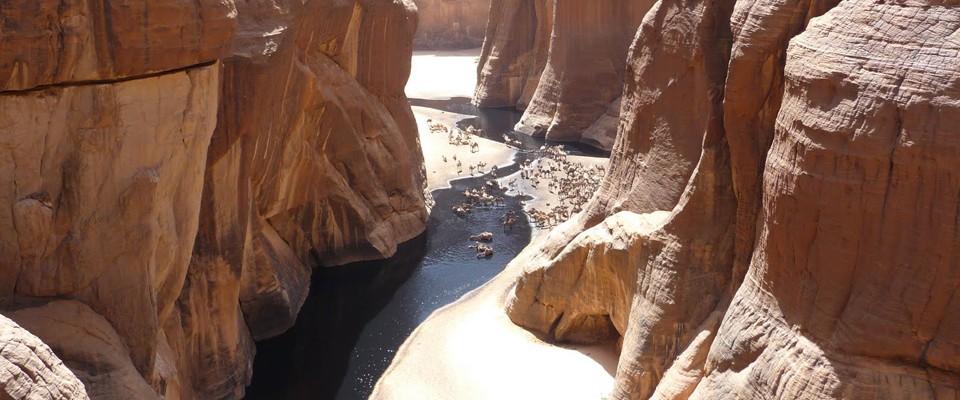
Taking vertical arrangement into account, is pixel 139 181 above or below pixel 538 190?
above

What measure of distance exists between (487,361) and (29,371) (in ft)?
28.6

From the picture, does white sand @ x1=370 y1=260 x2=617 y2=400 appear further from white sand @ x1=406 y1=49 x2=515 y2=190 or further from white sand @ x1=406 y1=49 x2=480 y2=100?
white sand @ x1=406 y1=49 x2=480 y2=100

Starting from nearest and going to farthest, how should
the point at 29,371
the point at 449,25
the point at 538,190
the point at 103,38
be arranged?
the point at 29,371 < the point at 103,38 < the point at 538,190 < the point at 449,25

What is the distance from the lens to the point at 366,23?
2100 centimetres

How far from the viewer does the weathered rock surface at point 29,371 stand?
22.2 feet

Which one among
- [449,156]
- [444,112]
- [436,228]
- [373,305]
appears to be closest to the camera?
[373,305]

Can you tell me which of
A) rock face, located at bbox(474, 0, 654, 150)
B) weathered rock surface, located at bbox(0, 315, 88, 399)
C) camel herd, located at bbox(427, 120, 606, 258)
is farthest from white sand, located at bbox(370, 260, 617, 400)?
rock face, located at bbox(474, 0, 654, 150)

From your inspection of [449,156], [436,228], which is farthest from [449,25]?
[436,228]

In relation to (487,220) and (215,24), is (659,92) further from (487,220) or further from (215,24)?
(487,220)

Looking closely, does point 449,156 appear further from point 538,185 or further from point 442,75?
point 442,75

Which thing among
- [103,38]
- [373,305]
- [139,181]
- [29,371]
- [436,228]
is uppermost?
[103,38]

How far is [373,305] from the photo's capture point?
18.5m

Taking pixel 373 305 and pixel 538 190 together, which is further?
pixel 538 190

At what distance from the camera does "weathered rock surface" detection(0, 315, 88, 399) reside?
6770 mm
